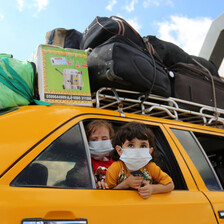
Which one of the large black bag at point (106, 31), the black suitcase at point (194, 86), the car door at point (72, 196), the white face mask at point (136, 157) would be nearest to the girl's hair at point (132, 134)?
the white face mask at point (136, 157)

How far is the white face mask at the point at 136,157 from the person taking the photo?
6.19ft

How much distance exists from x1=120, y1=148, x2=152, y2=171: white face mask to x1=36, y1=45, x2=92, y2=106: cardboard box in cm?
64

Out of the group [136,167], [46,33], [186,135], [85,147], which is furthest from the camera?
[46,33]

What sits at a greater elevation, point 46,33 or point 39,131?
point 46,33

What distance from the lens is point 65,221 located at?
1364 millimetres

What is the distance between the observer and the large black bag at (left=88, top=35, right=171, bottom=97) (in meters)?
2.46

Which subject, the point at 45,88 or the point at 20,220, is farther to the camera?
the point at 45,88

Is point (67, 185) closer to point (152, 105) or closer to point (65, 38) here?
point (152, 105)

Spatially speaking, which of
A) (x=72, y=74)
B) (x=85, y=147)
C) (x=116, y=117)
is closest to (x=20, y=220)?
(x=85, y=147)

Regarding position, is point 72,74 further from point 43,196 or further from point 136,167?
point 43,196

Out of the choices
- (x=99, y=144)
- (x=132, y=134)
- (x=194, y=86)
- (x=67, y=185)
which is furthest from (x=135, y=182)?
(x=194, y=86)

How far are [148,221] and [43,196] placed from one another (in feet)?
2.13

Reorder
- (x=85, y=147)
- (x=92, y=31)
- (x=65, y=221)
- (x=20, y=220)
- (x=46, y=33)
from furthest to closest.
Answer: (x=46, y=33)
(x=92, y=31)
(x=85, y=147)
(x=65, y=221)
(x=20, y=220)

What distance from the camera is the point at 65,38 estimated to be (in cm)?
369
